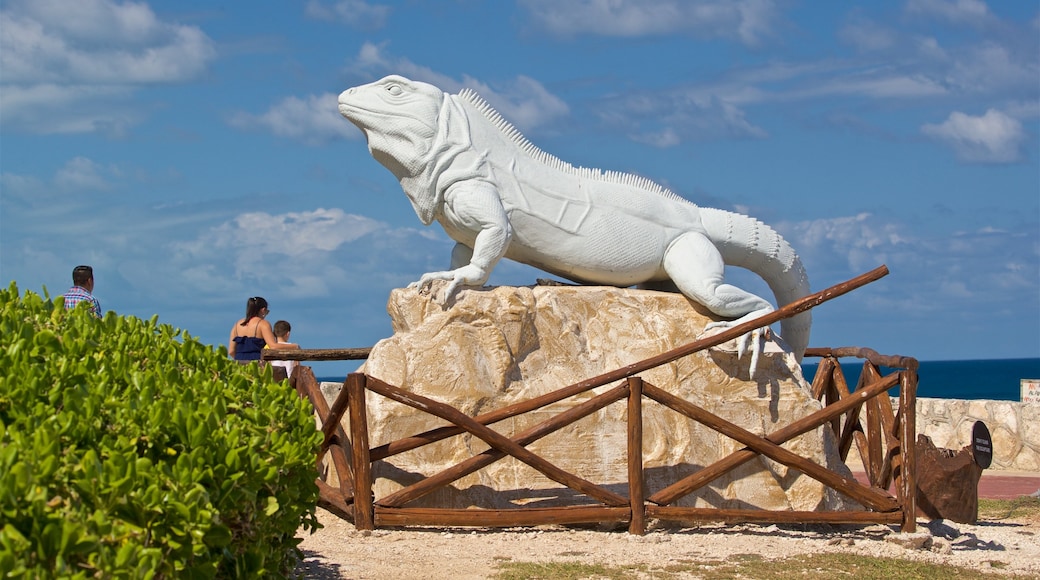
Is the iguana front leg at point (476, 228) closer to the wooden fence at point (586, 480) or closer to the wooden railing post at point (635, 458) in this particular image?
the wooden fence at point (586, 480)

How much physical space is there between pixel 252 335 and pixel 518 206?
309 cm

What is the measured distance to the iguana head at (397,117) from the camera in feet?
26.2

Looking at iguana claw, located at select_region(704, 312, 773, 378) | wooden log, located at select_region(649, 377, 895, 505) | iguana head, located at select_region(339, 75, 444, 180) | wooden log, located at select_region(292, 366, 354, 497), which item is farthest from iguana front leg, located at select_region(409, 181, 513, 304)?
wooden log, located at select_region(649, 377, 895, 505)

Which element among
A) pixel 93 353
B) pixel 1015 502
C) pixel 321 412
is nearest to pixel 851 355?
pixel 1015 502

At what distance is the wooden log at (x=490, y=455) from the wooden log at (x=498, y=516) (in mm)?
80

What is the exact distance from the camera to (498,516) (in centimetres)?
686

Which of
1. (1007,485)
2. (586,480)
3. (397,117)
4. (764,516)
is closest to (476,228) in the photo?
(397,117)

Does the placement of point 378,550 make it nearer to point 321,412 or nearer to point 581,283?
point 321,412

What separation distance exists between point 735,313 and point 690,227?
745 millimetres

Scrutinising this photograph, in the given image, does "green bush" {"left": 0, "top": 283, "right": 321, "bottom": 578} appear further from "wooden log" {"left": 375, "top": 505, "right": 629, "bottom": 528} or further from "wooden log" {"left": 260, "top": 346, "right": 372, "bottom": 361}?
"wooden log" {"left": 260, "top": 346, "right": 372, "bottom": 361}

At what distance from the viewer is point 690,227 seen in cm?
839

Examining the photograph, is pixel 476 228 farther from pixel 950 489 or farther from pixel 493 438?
pixel 950 489

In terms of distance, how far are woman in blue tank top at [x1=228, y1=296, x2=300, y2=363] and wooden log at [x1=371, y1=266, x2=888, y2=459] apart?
10.4 feet

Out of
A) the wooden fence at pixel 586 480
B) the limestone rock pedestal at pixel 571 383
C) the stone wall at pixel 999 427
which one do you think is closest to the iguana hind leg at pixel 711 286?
the limestone rock pedestal at pixel 571 383
